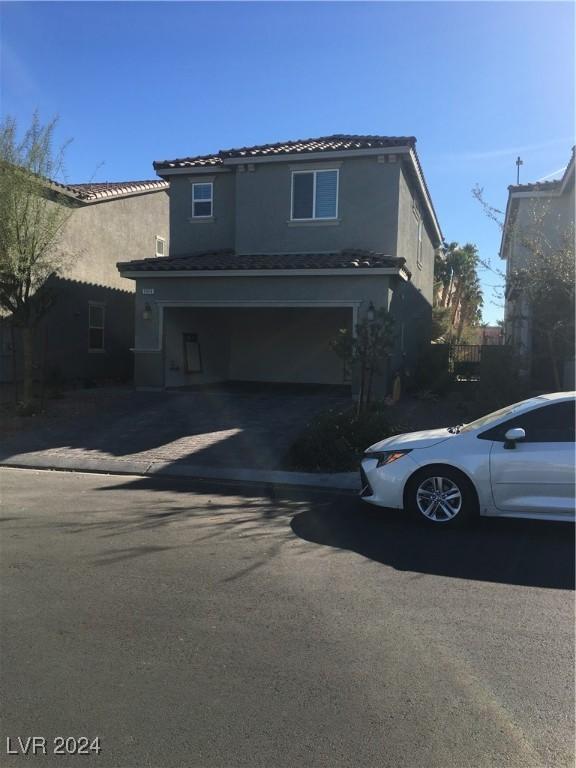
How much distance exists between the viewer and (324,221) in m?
17.3

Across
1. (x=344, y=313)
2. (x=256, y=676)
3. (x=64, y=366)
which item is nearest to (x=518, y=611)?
(x=256, y=676)

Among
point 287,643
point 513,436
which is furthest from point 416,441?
point 287,643

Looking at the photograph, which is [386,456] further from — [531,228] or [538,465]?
[531,228]

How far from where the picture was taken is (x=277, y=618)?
4273mm

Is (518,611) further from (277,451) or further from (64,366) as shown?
(64,366)

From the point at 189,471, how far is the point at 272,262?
7825mm

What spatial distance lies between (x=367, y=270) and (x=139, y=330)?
6.39 meters

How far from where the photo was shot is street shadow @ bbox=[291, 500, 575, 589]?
522 cm

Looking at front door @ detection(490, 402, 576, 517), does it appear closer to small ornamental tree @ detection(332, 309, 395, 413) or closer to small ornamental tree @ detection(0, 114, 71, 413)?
small ornamental tree @ detection(332, 309, 395, 413)

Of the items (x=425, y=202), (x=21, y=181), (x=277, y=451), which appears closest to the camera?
(x=277, y=451)

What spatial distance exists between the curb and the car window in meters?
2.72

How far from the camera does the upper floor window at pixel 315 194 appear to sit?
17.2m

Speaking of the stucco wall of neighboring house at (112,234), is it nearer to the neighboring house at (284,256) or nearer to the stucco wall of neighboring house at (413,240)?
the neighboring house at (284,256)

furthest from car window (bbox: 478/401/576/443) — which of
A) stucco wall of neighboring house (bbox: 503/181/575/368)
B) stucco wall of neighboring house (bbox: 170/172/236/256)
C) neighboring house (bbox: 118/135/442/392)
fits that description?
stucco wall of neighboring house (bbox: 170/172/236/256)
